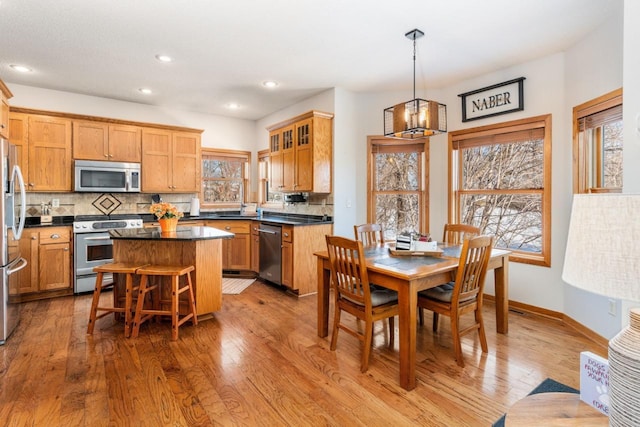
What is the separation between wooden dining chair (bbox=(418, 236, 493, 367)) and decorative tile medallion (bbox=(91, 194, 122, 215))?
15.1 feet

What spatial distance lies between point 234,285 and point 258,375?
2.51 meters

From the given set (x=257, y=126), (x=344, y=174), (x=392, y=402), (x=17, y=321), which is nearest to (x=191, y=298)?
(x=17, y=321)

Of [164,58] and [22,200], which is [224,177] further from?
[22,200]

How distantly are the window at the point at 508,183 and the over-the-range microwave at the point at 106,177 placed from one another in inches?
173

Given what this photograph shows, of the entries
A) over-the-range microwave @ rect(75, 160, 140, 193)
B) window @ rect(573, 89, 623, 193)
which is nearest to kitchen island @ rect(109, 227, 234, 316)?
over-the-range microwave @ rect(75, 160, 140, 193)

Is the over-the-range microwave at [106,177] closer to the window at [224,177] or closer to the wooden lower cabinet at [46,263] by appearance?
the wooden lower cabinet at [46,263]

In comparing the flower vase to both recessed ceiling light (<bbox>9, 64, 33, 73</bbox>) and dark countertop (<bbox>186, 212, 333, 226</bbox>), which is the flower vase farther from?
recessed ceiling light (<bbox>9, 64, 33, 73</bbox>)

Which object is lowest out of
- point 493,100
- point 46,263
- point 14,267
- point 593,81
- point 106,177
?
point 46,263

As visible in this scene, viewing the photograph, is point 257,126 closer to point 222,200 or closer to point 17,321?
point 222,200

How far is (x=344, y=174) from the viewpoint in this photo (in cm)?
459

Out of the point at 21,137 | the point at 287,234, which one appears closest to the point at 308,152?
Result: the point at 287,234

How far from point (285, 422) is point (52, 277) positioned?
3842mm

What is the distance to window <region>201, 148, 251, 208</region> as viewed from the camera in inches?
233

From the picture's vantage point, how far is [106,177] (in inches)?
182
